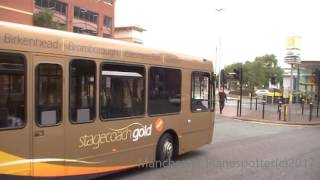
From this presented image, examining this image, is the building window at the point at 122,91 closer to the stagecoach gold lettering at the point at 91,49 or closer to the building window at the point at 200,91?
the stagecoach gold lettering at the point at 91,49

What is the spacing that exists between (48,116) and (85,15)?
6906cm

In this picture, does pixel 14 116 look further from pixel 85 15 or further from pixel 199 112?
pixel 85 15

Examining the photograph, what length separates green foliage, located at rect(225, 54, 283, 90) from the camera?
109812 millimetres

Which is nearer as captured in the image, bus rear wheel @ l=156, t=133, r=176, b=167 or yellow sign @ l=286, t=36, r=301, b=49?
bus rear wheel @ l=156, t=133, r=176, b=167

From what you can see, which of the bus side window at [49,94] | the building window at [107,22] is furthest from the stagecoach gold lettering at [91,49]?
the building window at [107,22]

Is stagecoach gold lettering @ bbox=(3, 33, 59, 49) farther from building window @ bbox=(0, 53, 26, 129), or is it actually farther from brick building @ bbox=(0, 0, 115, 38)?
brick building @ bbox=(0, 0, 115, 38)

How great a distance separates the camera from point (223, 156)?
1312 cm

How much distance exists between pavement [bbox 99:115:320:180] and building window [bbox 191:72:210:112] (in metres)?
1.31

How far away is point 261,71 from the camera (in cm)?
11200

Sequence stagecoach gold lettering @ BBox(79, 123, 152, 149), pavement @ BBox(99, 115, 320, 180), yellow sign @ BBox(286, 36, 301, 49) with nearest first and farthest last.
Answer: stagecoach gold lettering @ BBox(79, 123, 152, 149) < pavement @ BBox(99, 115, 320, 180) < yellow sign @ BBox(286, 36, 301, 49)

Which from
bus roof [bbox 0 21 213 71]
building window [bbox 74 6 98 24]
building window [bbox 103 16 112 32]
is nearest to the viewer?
bus roof [bbox 0 21 213 71]

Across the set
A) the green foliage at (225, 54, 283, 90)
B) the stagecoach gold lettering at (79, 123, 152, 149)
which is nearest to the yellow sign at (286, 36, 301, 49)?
the stagecoach gold lettering at (79, 123, 152, 149)

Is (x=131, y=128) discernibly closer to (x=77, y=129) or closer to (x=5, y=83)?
(x=77, y=129)

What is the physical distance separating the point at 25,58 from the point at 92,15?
231 feet
